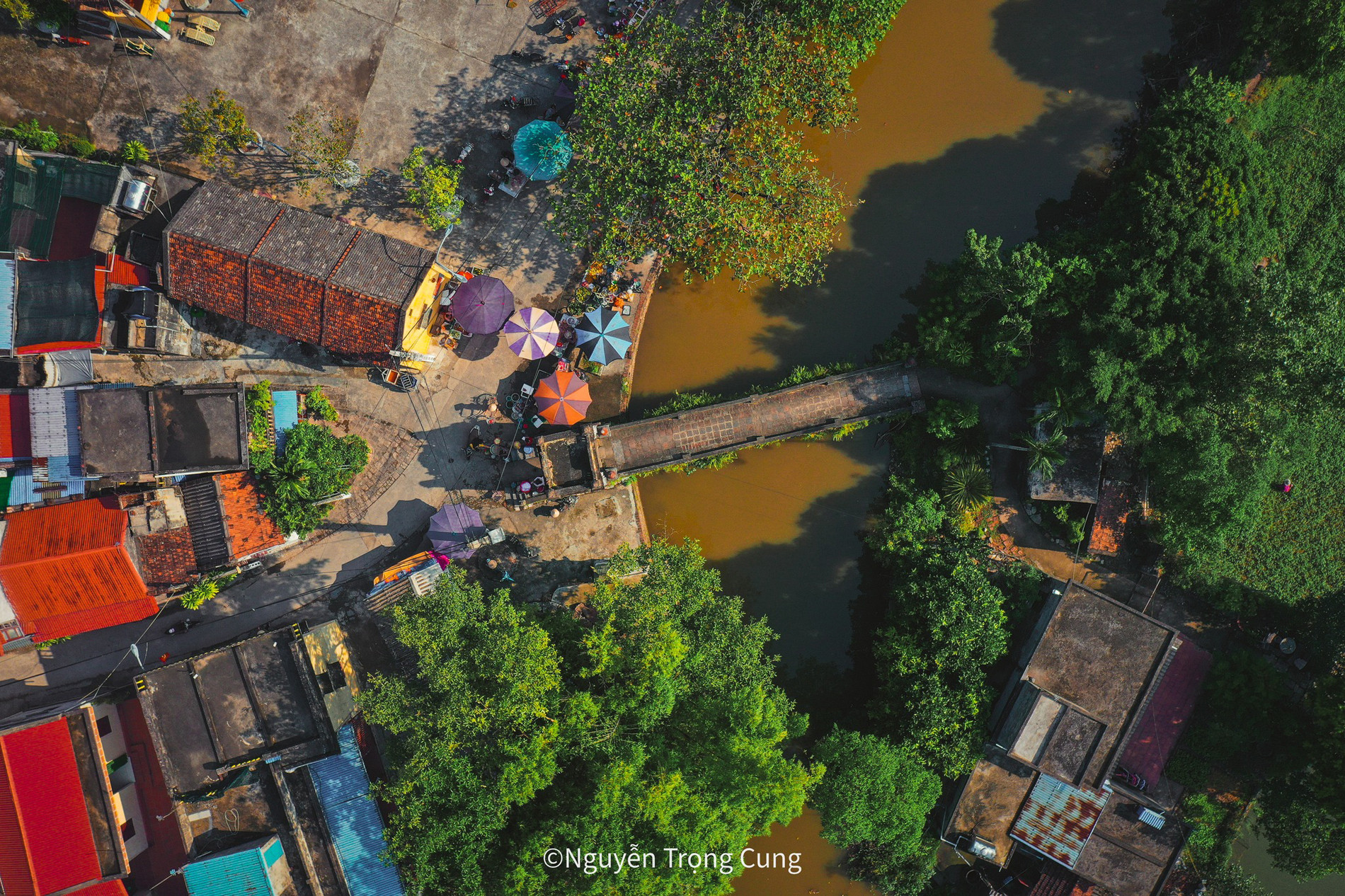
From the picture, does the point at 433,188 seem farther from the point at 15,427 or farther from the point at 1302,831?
the point at 1302,831

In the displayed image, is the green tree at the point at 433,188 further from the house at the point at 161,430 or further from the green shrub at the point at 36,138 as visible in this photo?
the green shrub at the point at 36,138

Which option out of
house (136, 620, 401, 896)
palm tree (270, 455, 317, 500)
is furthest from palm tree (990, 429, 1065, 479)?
house (136, 620, 401, 896)

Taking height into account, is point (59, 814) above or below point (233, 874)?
above

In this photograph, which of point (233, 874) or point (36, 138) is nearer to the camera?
point (233, 874)

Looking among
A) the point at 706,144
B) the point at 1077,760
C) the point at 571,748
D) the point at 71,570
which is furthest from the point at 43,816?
the point at 1077,760

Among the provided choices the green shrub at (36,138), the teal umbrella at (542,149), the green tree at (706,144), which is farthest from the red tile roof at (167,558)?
the teal umbrella at (542,149)

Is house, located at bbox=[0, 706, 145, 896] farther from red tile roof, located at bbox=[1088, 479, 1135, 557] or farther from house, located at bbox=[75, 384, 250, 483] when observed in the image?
red tile roof, located at bbox=[1088, 479, 1135, 557]
